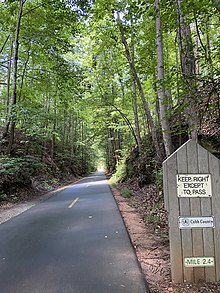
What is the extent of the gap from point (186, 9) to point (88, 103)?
1469cm

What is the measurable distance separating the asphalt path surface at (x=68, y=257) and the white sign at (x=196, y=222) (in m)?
0.96

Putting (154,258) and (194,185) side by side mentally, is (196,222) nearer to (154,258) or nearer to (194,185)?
(194,185)

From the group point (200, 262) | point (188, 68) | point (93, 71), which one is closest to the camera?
point (200, 262)

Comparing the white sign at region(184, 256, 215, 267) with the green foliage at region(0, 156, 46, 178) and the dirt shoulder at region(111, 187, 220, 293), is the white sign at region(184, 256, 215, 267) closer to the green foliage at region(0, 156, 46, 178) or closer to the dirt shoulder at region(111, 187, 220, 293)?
the dirt shoulder at region(111, 187, 220, 293)

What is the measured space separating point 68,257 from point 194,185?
2.50 m

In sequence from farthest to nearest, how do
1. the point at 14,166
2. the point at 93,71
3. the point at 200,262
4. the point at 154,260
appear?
→ the point at 93,71
the point at 14,166
the point at 154,260
the point at 200,262

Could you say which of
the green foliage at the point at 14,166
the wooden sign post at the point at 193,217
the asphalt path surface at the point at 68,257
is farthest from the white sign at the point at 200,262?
the green foliage at the point at 14,166

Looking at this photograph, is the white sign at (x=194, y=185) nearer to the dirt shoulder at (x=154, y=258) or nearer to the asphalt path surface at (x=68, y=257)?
the dirt shoulder at (x=154, y=258)

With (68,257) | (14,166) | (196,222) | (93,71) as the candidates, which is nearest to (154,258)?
(196,222)

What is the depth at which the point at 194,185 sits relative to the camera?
3.29 metres

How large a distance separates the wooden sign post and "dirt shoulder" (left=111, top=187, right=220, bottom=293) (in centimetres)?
14

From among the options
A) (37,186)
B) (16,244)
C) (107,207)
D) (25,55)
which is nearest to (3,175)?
(37,186)

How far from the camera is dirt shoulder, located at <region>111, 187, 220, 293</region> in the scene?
121 inches

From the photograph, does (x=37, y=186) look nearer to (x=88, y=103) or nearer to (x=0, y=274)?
(x=88, y=103)
